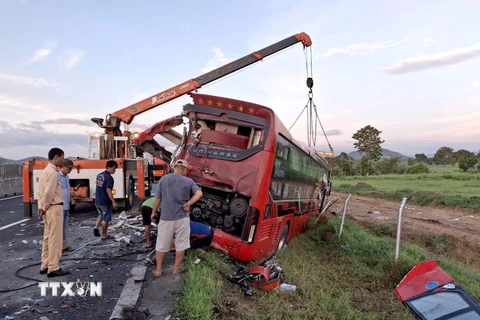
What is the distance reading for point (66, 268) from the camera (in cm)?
600

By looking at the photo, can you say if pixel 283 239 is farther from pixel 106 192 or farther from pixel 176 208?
pixel 106 192

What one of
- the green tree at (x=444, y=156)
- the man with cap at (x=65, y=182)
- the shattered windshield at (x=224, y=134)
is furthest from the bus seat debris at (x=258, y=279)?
the green tree at (x=444, y=156)

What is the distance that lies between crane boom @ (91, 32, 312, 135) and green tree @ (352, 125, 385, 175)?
39472 millimetres

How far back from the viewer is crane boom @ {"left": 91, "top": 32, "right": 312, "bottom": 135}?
1430 cm

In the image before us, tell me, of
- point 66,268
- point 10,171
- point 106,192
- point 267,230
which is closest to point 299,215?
point 267,230

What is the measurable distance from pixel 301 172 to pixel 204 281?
15.4 feet

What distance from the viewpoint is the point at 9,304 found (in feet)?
14.9

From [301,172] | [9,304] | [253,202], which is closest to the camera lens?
[9,304]

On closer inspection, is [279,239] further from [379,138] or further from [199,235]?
[379,138]

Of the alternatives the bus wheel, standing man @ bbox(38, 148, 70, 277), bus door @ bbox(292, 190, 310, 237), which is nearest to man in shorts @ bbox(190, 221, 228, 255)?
standing man @ bbox(38, 148, 70, 277)

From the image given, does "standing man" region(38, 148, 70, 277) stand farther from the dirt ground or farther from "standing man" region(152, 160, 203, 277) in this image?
the dirt ground

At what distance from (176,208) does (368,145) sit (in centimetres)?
5014

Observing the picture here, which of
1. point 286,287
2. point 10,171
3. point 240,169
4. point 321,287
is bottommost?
point 321,287

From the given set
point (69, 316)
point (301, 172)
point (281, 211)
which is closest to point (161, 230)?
point (69, 316)
